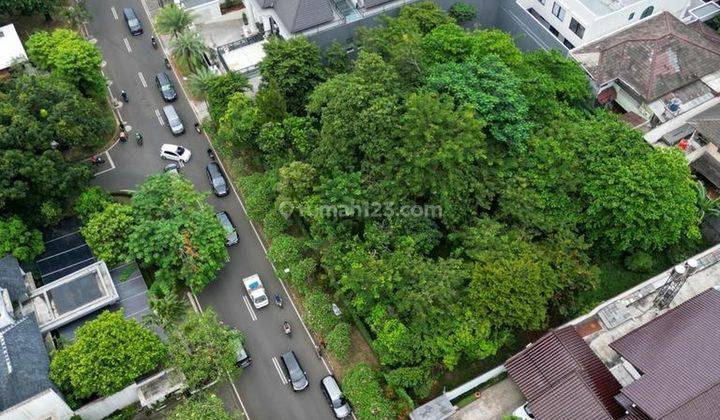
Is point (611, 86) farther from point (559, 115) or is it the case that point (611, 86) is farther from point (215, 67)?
point (215, 67)

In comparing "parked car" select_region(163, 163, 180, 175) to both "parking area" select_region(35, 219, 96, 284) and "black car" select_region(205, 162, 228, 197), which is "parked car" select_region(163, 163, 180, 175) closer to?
"black car" select_region(205, 162, 228, 197)

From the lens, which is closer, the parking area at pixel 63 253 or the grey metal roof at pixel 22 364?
the grey metal roof at pixel 22 364

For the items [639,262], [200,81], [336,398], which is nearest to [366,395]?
[336,398]

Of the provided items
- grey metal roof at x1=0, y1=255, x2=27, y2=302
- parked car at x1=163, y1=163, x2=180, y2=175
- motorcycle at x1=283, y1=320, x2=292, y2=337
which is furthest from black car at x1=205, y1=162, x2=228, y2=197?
grey metal roof at x1=0, y1=255, x2=27, y2=302

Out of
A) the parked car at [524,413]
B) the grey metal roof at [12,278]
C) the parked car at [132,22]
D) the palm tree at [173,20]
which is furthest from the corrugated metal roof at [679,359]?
the parked car at [132,22]

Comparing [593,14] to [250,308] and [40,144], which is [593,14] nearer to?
[250,308]

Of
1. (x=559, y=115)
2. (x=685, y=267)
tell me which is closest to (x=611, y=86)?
(x=559, y=115)

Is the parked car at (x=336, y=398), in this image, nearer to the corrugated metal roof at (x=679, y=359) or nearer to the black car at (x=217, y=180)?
the corrugated metal roof at (x=679, y=359)
